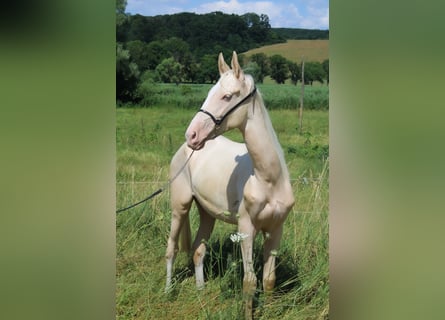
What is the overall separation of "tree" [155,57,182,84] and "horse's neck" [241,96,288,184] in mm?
336

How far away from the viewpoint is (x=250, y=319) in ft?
6.77

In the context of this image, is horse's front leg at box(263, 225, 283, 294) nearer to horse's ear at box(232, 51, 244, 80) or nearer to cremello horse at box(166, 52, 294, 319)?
cremello horse at box(166, 52, 294, 319)

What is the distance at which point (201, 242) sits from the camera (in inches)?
85.7

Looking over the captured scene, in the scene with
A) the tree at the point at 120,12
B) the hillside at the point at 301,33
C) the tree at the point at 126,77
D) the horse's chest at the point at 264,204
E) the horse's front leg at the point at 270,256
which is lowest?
the horse's front leg at the point at 270,256

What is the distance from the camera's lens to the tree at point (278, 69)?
6.93 feet

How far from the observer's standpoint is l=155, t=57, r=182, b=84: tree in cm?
211

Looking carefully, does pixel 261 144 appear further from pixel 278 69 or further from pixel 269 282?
pixel 269 282

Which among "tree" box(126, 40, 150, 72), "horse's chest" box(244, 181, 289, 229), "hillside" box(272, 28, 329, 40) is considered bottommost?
"horse's chest" box(244, 181, 289, 229)

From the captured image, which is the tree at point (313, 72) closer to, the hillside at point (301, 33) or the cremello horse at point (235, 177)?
the hillside at point (301, 33)

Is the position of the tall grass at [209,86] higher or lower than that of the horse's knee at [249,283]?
higher

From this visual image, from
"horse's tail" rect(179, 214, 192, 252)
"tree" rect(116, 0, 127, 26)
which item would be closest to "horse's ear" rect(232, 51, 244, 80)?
"tree" rect(116, 0, 127, 26)

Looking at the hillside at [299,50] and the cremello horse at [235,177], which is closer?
the cremello horse at [235,177]

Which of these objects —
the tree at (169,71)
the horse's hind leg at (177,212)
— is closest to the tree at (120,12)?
the tree at (169,71)
